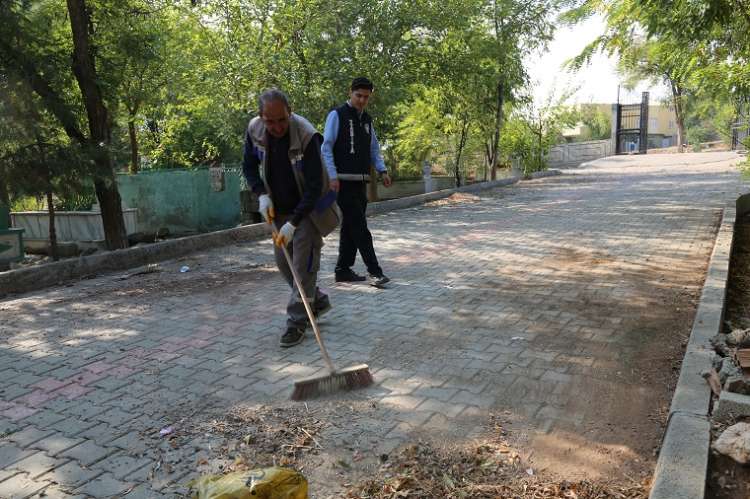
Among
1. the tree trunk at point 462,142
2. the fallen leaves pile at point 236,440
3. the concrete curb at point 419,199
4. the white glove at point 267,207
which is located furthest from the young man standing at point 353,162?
the tree trunk at point 462,142

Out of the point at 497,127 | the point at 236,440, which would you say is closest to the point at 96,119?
the point at 236,440

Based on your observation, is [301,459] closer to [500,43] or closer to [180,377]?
A: [180,377]

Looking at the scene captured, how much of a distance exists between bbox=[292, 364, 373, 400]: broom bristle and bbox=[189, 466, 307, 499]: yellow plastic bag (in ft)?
3.65

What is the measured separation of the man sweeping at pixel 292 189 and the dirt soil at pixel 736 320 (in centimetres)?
286

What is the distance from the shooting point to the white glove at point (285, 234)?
14.4 ft

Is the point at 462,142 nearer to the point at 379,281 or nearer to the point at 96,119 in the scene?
the point at 96,119

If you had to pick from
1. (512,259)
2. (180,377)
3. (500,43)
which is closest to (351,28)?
(500,43)

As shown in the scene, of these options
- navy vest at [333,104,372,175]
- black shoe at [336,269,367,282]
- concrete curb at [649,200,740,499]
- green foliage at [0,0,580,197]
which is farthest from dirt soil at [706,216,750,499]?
green foliage at [0,0,580,197]

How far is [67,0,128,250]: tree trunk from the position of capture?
27.3 feet

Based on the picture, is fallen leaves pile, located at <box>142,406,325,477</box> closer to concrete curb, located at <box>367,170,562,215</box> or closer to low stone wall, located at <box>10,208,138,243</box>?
low stone wall, located at <box>10,208,138,243</box>

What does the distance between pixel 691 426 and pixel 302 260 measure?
278 centimetres

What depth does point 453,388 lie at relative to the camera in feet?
12.5

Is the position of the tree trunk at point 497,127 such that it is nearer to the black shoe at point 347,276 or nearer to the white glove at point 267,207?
the black shoe at point 347,276

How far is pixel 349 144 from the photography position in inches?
245
